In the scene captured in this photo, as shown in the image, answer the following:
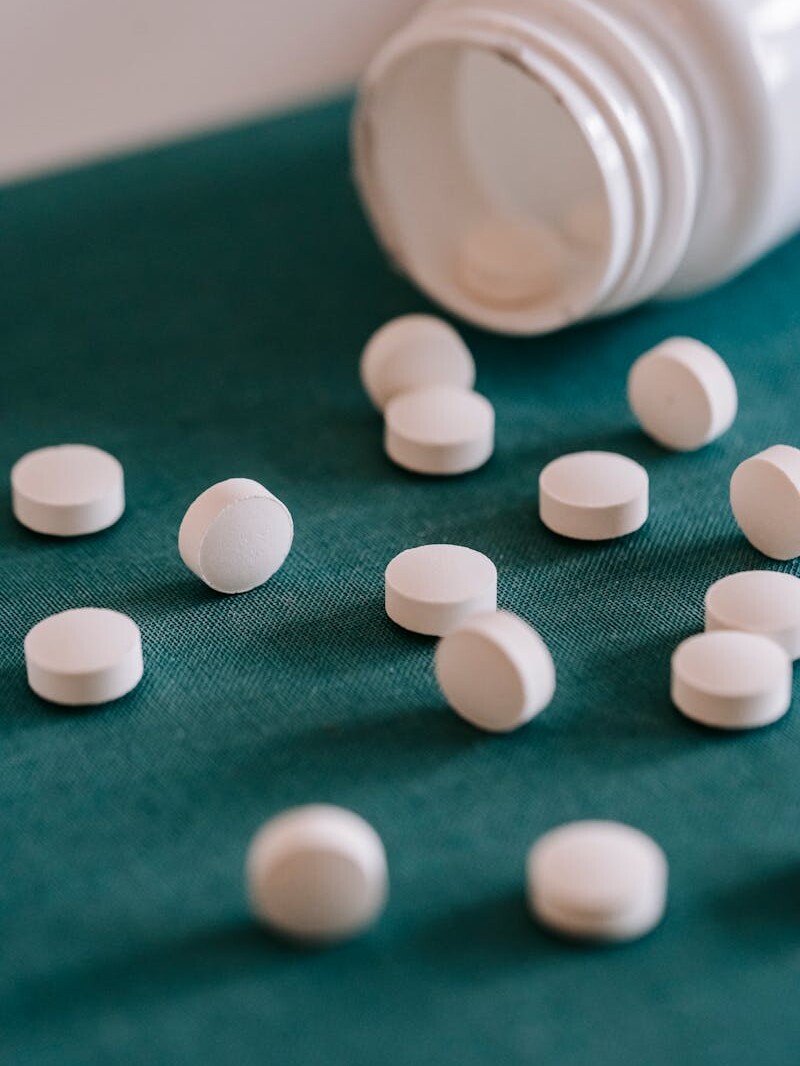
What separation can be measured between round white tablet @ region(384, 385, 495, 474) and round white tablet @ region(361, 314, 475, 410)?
0.05 meters

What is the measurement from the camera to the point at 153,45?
212 cm

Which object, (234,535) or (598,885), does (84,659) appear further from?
(598,885)

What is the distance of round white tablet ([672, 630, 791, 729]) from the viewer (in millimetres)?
1128

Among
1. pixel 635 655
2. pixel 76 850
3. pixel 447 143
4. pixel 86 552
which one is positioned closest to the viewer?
pixel 76 850

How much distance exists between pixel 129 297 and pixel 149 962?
1.00m

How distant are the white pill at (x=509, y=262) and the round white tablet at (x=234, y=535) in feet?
1.55

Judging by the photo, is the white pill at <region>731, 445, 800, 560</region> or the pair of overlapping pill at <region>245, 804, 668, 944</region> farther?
the white pill at <region>731, 445, 800, 560</region>

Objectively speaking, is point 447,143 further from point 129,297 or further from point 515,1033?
point 515,1033

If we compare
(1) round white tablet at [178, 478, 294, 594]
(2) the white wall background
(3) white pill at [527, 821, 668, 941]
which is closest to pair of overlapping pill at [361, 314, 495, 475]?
(1) round white tablet at [178, 478, 294, 594]

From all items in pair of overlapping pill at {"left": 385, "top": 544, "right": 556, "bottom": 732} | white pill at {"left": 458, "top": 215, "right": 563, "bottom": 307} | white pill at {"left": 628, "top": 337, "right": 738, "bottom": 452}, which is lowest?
white pill at {"left": 628, "top": 337, "right": 738, "bottom": 452}

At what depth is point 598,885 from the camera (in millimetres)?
960

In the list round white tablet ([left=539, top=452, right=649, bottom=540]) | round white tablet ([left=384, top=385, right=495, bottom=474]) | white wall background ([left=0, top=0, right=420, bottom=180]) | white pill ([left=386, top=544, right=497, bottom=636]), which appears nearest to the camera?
white pill ([left=386, top=544, right=497, bottom=636])

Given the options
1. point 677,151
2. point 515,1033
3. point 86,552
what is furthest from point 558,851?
point 677,151

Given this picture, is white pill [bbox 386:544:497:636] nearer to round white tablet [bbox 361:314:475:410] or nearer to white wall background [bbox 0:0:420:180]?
round white tablet [bbox 361:314:475:410]
